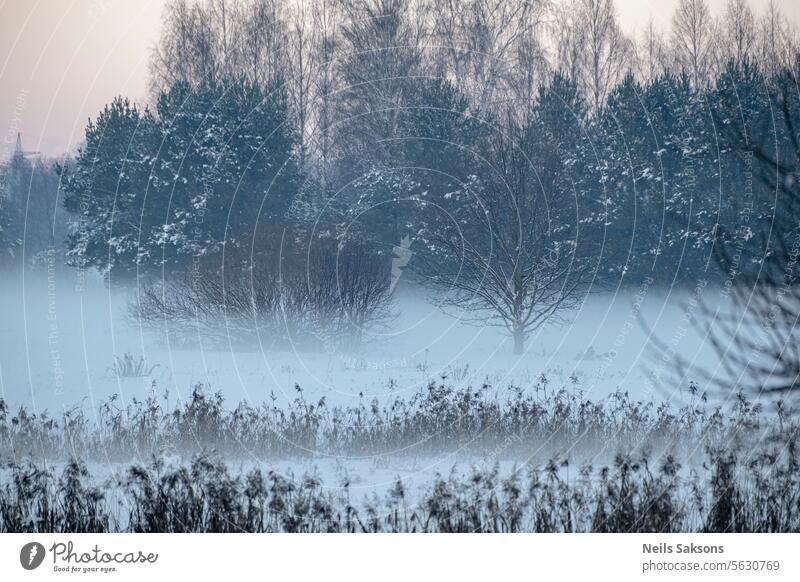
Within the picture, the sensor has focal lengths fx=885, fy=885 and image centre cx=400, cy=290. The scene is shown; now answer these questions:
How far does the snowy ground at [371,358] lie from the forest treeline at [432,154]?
1172mm

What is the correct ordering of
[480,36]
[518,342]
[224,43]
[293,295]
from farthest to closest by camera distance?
[224,43] < [480,36] < [518,342] < [293,295]

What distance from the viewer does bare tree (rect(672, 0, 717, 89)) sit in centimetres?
2122

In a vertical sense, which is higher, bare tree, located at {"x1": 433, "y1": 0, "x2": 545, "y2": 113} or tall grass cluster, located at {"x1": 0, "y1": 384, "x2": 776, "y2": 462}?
bare tree, located at {"x1": 433, "y1": 0, "x2": 545, "y2": 113}

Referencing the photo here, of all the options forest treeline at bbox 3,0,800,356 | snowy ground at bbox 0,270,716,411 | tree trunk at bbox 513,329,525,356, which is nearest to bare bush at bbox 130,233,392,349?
forest treeline at bbox 3,0,800,356

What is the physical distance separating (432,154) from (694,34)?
23.9 feet

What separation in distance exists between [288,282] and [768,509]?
14.2 meters

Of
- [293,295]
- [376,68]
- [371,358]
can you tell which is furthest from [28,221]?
[371,358]

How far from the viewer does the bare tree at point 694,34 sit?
21219 mm

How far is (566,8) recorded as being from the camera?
30.9m

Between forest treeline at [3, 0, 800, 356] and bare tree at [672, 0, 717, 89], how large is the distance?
165mm

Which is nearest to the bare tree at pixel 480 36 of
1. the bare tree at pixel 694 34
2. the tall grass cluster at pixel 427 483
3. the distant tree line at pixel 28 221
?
the bare tree at pixel 694 34

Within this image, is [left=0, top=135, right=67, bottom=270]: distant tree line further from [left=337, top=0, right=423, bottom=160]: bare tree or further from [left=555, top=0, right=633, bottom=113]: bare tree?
[left=555, top=0, right=633, bottom=113]: bare tree

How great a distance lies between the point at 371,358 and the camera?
19.3 m

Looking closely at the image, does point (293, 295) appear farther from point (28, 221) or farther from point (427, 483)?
point (28, 221)
